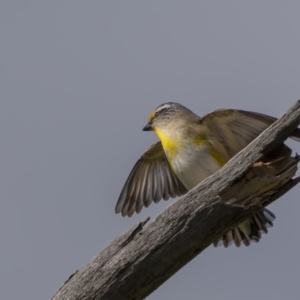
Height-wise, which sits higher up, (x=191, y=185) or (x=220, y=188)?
(x=191, y=185)

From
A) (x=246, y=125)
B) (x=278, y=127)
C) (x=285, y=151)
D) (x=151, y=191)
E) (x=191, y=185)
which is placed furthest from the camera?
→ (x=151, y=191)

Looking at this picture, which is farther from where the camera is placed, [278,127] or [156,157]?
[156,157]

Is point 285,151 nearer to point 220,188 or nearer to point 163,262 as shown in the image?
point 220,188

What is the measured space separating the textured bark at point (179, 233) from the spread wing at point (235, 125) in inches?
69.8

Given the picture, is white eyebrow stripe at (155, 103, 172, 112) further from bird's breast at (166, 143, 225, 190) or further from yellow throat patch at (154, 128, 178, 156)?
bird's breast at (166, 143, 225, 190)

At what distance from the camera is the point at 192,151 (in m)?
8.66

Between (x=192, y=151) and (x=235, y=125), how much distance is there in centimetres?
64

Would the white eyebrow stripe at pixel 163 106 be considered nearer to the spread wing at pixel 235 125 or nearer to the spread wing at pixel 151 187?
the spread wing at pixel 151 187

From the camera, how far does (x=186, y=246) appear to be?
5.85 m

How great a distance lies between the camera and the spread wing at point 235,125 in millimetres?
7996

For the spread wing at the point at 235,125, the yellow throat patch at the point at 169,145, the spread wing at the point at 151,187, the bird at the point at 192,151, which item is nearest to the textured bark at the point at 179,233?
the bird at the point at 192,151

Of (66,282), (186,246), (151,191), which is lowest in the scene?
(186,246)

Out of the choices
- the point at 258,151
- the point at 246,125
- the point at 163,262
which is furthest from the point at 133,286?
the point at 246,125

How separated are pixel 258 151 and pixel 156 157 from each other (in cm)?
419
